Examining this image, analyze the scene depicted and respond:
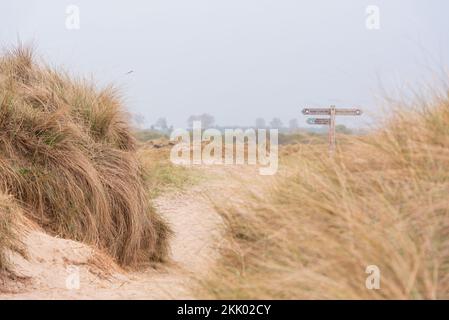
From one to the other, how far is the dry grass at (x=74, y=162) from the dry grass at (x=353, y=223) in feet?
9.92

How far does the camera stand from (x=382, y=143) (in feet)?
16.8

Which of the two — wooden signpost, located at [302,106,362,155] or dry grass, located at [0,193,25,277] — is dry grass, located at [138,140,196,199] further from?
dry grass, located at [0,193,25,277]

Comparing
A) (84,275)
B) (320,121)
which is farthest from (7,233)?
(320,121)

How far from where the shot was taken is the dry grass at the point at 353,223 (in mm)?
3807

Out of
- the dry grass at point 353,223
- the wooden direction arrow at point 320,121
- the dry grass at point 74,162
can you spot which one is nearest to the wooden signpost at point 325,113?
the wooden direction arrow at point 320,121

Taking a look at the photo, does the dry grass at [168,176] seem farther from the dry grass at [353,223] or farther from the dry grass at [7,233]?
the dry grass at [353,223]

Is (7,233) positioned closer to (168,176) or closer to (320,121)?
(320,121)

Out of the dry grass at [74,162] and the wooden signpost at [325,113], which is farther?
the wooden signpost at [325,113]

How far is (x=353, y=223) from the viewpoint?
4.01m

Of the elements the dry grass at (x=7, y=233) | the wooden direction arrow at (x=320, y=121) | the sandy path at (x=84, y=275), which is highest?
the wooden direction arrow at (x=320, y=121)

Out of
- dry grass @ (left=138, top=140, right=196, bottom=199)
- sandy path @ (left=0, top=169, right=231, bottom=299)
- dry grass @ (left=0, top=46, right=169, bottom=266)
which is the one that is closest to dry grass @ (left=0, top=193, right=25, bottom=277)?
sandy path @ (left=0, top=169, right=231, bottom=299)

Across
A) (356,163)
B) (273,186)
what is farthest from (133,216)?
(356,163)

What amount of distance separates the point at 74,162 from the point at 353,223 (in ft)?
15.8

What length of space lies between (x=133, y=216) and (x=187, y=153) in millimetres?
10414
